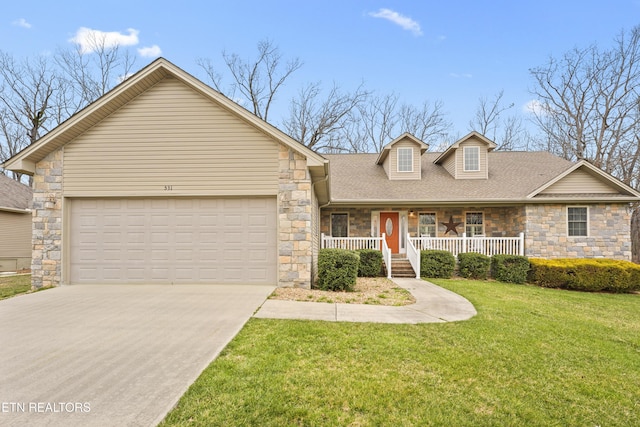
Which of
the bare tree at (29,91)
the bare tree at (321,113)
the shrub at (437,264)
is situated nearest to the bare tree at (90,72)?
the bare tree at (29,91)

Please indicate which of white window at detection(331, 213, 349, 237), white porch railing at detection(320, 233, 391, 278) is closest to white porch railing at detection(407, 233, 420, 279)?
white porch railing at detection(320, 233, 391, 278)

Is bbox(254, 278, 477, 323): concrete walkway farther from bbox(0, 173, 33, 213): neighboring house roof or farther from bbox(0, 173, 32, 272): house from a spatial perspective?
bbox(0, 173, 33, 213): neighboring house roof

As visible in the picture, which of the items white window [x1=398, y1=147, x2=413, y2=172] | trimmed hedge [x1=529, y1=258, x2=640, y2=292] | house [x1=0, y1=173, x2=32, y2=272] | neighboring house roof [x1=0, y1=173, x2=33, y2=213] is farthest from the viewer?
neighboring house roof [x1=0, y1=173, x2=33, y2=213]

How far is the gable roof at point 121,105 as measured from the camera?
7.81 metres

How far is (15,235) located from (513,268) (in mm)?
22379

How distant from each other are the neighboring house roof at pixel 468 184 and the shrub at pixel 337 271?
4.92 metres

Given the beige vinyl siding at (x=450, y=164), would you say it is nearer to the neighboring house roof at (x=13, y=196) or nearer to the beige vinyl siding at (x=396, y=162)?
the beige vinyl siding at (x=396, y=162)

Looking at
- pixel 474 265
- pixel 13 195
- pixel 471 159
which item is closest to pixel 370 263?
pixel 474 265

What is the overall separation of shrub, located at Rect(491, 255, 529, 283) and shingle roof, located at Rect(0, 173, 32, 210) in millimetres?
21458

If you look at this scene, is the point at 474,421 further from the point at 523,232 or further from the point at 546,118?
the point at 546,118

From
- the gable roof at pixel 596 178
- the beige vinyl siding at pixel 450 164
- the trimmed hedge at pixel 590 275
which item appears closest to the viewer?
the trimmed hedge at pixel 590 275

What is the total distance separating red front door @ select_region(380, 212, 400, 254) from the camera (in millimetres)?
14023

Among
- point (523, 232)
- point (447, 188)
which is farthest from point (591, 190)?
point (447, 188)

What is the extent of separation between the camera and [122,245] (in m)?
8.31
